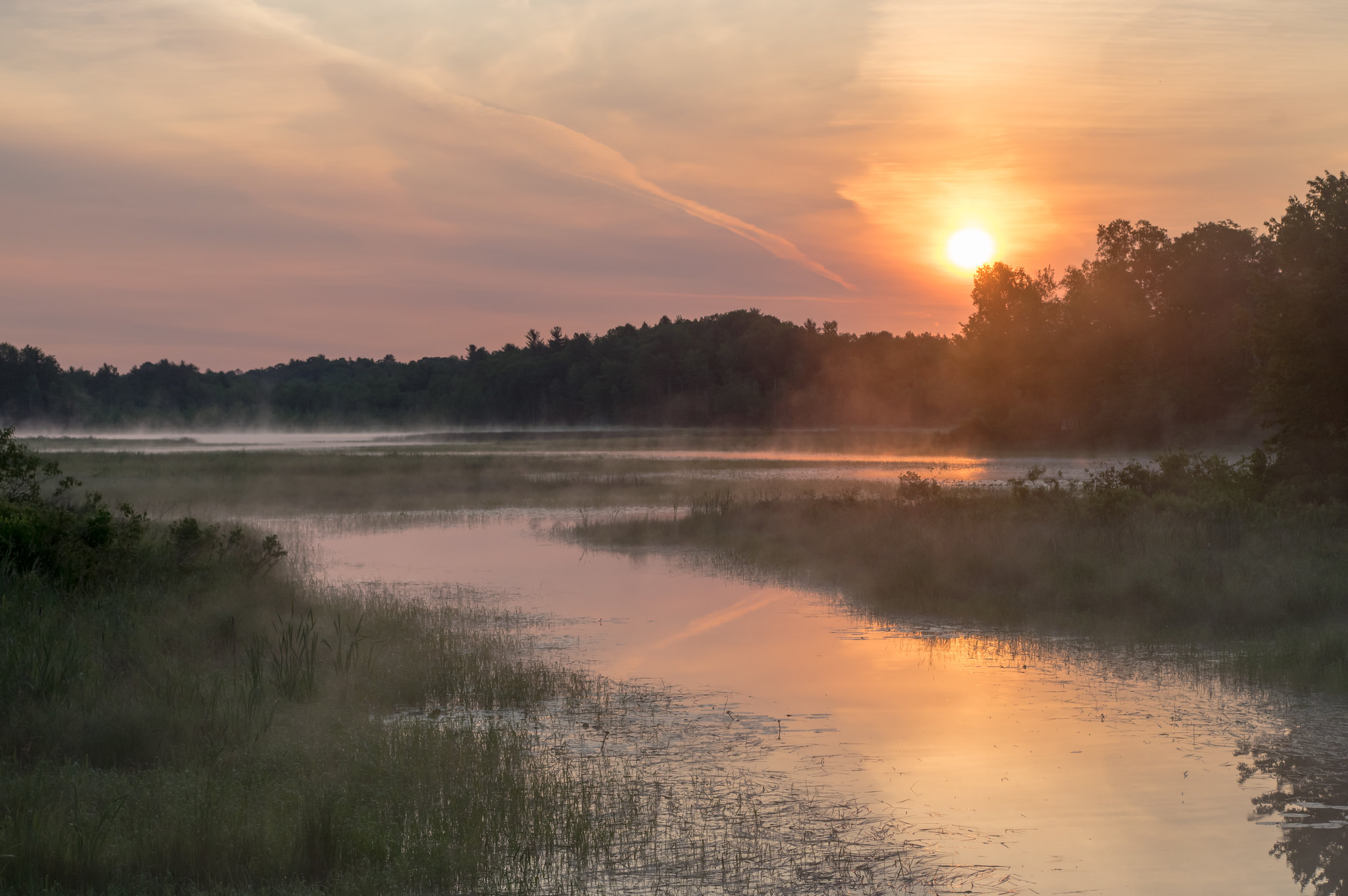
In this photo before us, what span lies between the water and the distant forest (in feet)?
57.5

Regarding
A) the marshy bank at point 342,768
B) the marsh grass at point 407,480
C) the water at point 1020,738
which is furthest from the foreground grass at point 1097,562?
the marsh grass at point 407,480

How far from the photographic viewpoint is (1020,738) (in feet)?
38.2

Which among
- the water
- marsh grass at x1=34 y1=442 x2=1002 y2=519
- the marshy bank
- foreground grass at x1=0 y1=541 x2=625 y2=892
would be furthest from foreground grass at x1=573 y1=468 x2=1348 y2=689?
marsh grass at x1=34 y1=442 x2=1002 y2=519

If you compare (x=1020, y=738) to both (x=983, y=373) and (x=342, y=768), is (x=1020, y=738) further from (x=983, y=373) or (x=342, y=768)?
(x=983, y=373)

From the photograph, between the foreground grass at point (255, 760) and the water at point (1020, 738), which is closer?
the foreground grass at point (255, 760)

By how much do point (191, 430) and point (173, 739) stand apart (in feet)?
604

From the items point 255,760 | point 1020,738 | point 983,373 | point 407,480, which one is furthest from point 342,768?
point 983,373

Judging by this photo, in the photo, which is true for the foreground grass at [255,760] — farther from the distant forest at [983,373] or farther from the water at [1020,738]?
the distant forest at [983,373]

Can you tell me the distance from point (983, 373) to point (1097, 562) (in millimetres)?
86436

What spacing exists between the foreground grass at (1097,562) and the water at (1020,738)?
1532 mm

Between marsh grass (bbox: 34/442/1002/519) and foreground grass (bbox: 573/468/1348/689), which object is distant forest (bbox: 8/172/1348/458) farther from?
marsh grass (bbox: 34/442/1002/519)

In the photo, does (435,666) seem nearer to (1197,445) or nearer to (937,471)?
(937,471)

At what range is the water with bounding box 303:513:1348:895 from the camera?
8461 mm

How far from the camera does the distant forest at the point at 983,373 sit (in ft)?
93.4
